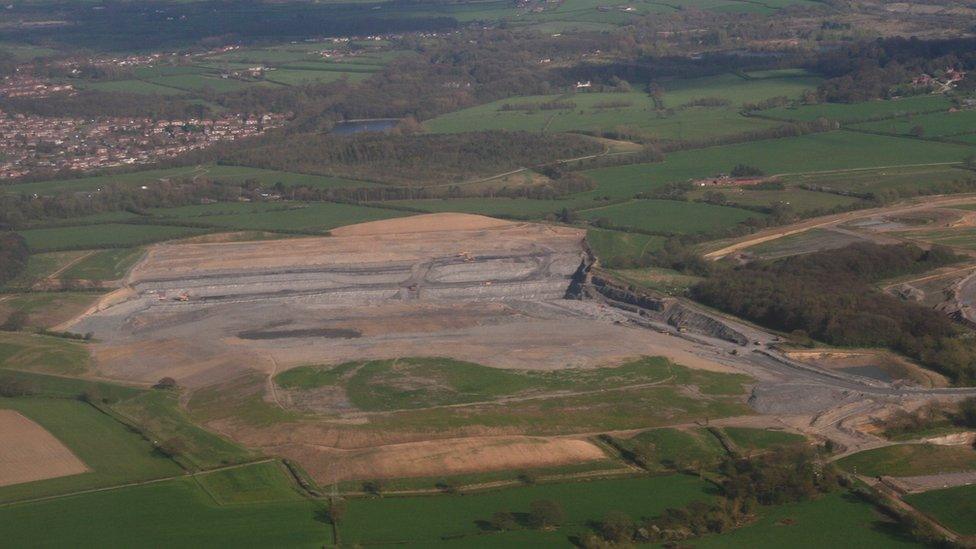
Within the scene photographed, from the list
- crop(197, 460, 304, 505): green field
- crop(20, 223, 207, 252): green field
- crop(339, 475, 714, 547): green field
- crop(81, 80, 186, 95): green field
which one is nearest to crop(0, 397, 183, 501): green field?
crop(197, 460, 304, 505): green field

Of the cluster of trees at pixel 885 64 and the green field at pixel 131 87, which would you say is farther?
the green field at pixel 131 87

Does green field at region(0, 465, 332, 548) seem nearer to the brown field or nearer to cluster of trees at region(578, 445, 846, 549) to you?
the brown field

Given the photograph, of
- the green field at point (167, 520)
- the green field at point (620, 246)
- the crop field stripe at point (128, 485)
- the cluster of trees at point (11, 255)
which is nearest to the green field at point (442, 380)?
the crop field stripe at point (128, 485)

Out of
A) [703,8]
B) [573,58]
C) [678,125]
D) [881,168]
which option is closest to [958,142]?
[881,168]

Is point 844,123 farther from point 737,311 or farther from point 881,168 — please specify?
point 737,311

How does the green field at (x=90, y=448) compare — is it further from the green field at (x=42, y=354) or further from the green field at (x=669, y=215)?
the green field at (x=669, y=215)

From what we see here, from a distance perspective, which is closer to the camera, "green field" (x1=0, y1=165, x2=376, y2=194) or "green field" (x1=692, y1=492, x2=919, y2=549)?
"green field" (x1=692, y1=492, x2=919, y2=549)
